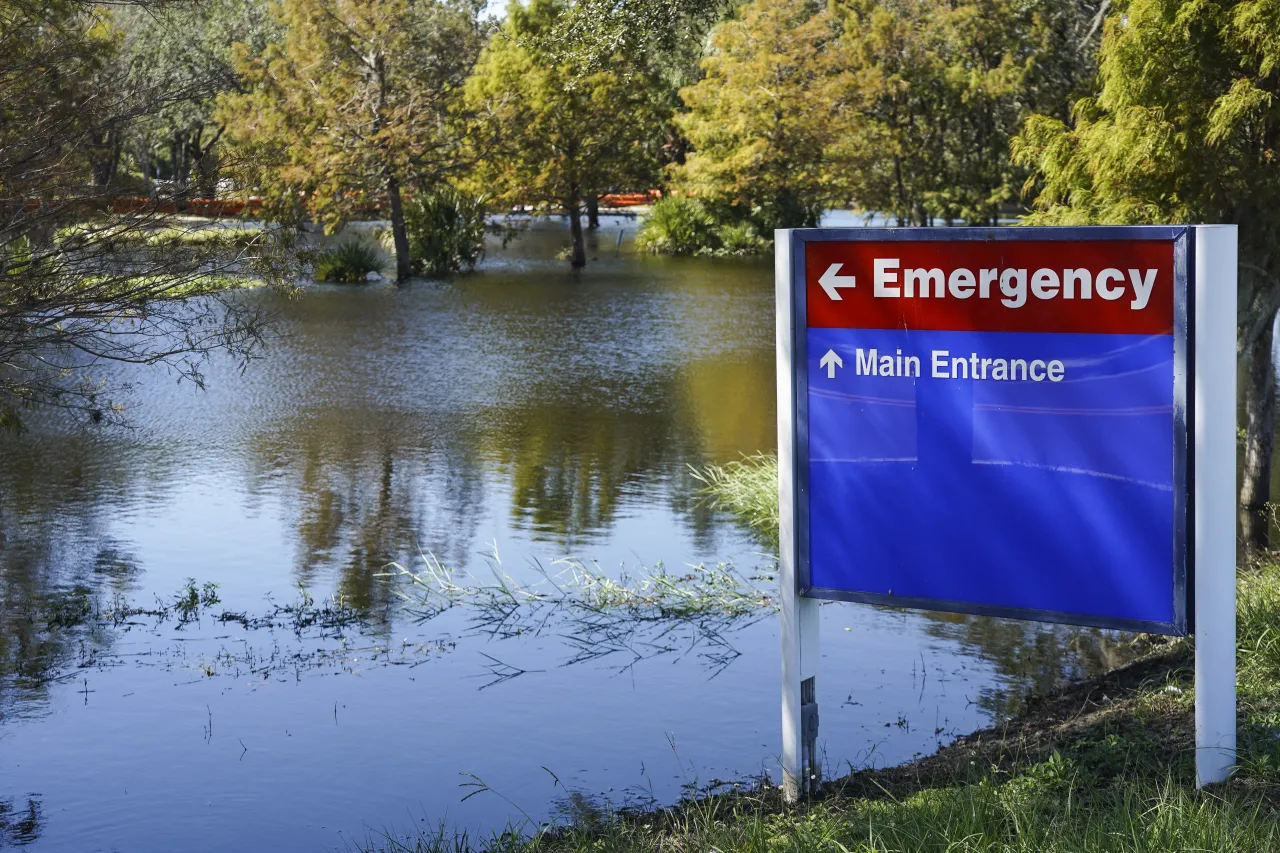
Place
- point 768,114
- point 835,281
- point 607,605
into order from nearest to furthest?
point 835,281, point 607,605, point 768,114

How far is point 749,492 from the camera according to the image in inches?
433

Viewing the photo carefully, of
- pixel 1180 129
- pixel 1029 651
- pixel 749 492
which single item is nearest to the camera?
pixel 1029 651

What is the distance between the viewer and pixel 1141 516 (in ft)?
15.6

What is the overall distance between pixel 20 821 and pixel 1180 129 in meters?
7.29

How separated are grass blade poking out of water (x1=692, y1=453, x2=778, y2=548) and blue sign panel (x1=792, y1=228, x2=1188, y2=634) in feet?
15.2

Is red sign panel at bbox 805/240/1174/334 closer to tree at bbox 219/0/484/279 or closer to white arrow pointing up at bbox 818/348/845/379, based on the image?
white arrow pointing up at bbox 818/348/845/379

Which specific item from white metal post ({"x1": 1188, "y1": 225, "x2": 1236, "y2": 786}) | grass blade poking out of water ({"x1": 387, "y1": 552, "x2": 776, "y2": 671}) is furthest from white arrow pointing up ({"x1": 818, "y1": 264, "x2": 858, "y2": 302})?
grass blade poking out of water ({"x1": 387, "y1": 552, "x2": 776, "y2": 671})

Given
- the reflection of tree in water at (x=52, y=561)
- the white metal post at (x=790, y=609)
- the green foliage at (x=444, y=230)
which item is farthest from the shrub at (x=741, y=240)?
the white metal post at (x=790, y=609)

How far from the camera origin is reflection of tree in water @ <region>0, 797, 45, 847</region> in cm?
569

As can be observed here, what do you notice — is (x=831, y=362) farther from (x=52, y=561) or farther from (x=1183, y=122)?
(x=52, y=561)

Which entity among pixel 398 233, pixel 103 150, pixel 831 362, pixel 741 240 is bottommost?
pixel 831 362

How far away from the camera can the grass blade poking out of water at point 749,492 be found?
10391 mm

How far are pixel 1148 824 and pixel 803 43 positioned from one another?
32.6 m

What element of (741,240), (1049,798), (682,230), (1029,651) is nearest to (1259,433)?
(1029,651)
